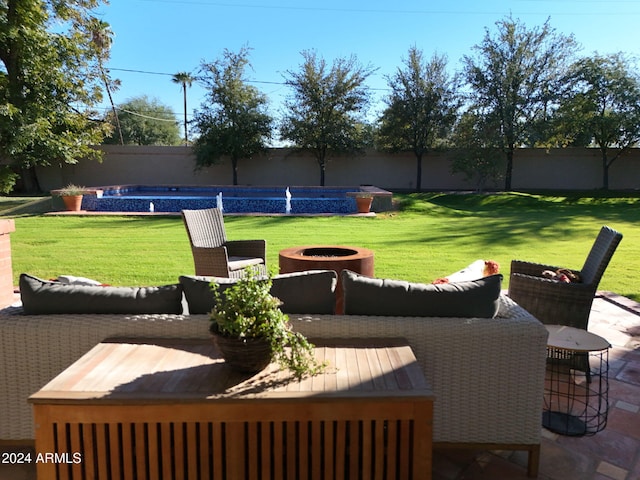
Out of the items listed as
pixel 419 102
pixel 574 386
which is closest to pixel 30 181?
pixel 419 102

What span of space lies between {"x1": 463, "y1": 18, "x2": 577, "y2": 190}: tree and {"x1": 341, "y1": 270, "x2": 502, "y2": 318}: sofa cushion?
57.5ft

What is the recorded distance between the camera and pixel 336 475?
165 centimetres

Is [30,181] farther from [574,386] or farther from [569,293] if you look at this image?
[574,386]

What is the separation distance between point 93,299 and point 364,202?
33.6ft

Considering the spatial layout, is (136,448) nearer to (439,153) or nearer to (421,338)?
(421,338)

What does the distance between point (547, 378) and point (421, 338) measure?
1.53 meters

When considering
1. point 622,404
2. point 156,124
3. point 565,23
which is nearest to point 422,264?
point 622,404

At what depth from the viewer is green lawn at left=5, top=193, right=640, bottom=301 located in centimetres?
588

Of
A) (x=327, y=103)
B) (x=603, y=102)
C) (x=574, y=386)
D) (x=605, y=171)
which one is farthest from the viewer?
(x=605, y=171)

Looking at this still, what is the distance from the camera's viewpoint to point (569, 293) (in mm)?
3266

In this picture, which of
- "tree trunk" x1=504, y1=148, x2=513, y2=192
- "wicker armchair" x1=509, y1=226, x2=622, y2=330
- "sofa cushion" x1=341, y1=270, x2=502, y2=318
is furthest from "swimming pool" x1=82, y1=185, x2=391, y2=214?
"sofa cushion" x1=341, y1=270, x2=502, y2=318

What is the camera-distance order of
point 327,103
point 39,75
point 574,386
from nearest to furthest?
point 574,386, point 39,75, point 327,103

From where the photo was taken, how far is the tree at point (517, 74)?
711 inches

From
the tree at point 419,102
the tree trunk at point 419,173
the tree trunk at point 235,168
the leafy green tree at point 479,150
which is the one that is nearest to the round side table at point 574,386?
the leafy green tree at point 479,150
